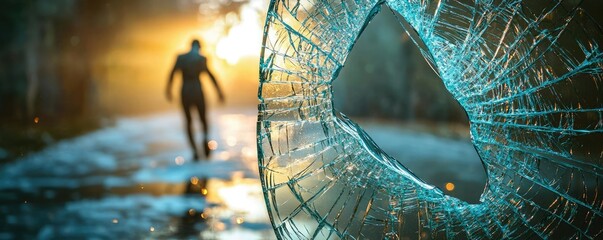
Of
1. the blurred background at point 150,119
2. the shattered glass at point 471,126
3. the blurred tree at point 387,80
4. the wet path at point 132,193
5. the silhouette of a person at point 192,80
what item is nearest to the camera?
the shattered glass at point 471,126

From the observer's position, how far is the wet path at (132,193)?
167 inches

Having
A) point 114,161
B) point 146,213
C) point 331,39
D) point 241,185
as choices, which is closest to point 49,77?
point 114,161

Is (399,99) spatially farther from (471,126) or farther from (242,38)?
(471,126)

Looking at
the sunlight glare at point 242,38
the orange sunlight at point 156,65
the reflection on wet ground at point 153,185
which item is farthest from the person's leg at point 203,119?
the orange sunlight at point 156,65

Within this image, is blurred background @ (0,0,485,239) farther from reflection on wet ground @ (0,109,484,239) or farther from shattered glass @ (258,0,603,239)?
shattered glass @ (258,0,603,239)

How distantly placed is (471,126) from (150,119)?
13.5 meters

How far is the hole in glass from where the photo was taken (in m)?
9.52

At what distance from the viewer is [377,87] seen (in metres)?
12.7

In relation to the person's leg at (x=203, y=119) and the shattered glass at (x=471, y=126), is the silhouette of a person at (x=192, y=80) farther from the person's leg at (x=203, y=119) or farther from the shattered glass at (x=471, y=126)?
the shattered glass at (x=471, y=126)

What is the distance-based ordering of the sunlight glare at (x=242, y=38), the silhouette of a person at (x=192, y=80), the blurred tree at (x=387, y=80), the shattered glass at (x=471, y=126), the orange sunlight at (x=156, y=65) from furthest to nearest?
1. the orange sunlight at (x=156, y=65)
2. the blurred tree at (x=387, y=80)
3. the sunlight glare at (x=242, y=38)
4. the silhouette of a person at (x=192, y=80)
5. the shattered glass at (x=471, y=126)

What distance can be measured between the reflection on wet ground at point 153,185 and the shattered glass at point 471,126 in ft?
4.28

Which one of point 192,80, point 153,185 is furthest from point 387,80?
point 153,185

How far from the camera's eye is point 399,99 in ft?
40.5

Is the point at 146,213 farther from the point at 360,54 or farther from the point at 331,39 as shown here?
A: the point at 360,54
